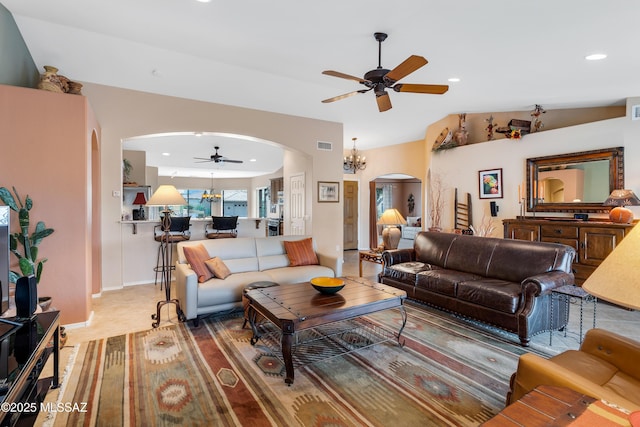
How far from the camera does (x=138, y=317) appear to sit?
3678 millimetres

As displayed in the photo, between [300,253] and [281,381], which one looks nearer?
[281,381]

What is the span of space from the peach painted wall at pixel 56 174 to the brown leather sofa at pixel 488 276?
3639 millimetres

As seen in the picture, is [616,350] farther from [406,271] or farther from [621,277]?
[406,271]

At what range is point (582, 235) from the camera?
4.49m

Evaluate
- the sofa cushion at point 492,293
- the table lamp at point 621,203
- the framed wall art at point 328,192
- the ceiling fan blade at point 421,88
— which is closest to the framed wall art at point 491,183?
the table lamp at point 621,203

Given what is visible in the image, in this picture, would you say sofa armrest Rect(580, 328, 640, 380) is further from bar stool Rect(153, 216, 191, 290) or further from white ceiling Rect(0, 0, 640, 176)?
bar stool Rect(153, 216, 191, 290)

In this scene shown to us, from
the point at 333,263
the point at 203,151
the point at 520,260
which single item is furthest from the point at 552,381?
the point at 203,151

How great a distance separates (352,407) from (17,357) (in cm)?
184

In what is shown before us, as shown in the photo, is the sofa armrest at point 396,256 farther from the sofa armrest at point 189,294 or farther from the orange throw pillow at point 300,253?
Answer: the sofa armrest at point 189,294

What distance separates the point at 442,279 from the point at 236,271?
250 centimetres

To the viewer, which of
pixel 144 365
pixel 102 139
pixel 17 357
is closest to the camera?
pixel 17 357

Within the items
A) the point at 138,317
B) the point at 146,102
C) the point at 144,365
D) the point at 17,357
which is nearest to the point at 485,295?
the point at 144,365

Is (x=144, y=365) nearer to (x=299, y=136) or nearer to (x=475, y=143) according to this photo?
(x=299, y=136)

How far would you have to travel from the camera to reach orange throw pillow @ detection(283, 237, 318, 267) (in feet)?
14.8
